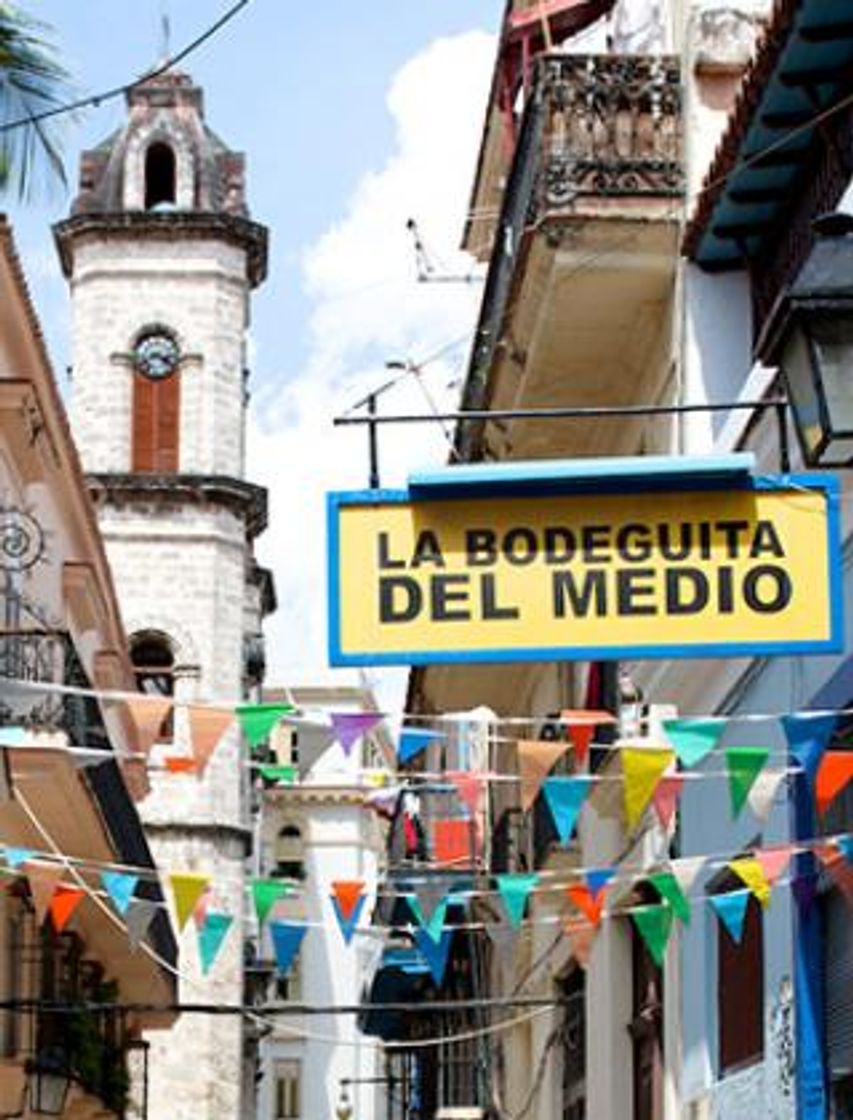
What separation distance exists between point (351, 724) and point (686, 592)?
1.66 metres

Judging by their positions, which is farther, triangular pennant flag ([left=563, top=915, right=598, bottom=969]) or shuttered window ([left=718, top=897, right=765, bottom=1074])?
triangular pennant flag ([left=563, top=915, right=598, bottom=969])

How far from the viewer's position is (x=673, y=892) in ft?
33.8

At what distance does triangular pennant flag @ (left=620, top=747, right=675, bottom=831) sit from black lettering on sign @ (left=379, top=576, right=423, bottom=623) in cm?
112

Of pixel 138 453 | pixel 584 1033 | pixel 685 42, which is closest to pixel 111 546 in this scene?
pixel 138 453

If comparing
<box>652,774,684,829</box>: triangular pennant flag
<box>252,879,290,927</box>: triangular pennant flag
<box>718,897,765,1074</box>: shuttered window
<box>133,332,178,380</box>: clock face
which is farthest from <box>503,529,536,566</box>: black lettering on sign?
<box>133,332,178,380</box>: clock face

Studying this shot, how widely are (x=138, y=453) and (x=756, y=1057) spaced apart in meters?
35.6

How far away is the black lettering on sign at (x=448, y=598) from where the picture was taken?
8.41m

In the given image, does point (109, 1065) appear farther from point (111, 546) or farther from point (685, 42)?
point (111, 546)

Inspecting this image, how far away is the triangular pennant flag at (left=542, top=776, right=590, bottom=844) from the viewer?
995cm

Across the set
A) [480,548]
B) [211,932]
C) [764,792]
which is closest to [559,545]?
[480,548]

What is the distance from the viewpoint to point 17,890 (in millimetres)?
21203

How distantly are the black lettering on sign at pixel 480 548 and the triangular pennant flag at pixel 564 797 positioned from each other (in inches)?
63.2

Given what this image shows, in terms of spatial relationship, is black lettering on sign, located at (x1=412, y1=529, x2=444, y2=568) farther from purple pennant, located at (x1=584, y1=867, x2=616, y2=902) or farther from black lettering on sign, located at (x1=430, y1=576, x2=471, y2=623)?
purple pennant, located at (x1=584, y1=867, x2=616, y2=902)

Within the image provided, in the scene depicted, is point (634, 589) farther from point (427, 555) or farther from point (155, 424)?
point (155, 424)
